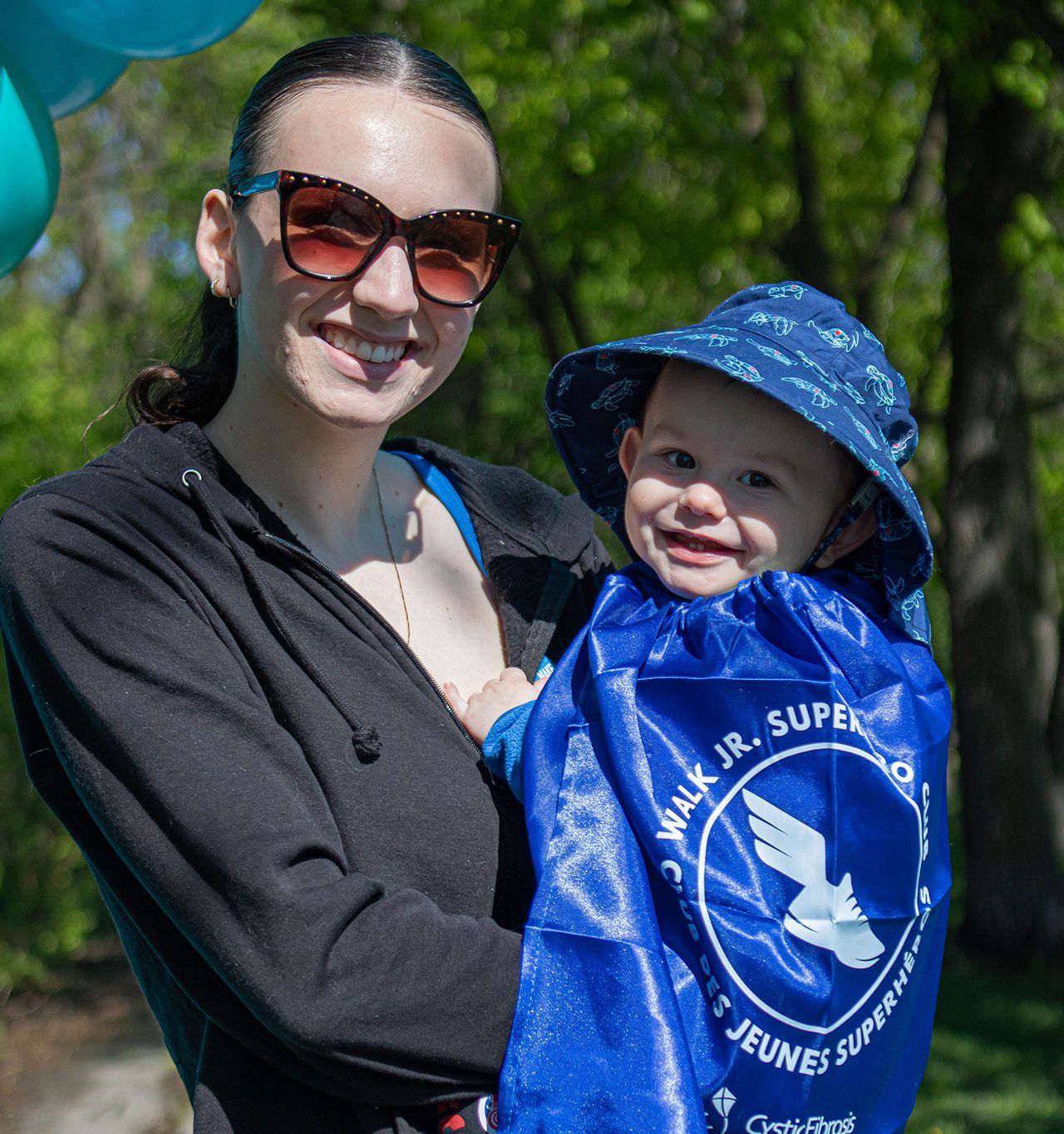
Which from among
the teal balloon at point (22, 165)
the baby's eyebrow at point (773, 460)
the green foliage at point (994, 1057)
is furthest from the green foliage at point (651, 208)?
the baby's eyebrow at point (773, 460)

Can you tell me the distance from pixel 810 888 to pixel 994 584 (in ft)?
17.1

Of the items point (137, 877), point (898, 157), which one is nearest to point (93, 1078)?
point (137, 877)

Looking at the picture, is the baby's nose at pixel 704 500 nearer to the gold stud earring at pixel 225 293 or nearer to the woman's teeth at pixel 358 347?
the woman's teeth at pixel 358 347

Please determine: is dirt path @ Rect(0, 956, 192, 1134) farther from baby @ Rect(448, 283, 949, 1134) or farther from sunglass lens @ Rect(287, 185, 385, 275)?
sunglass lens @ Rect(287, 185, 385, 275)

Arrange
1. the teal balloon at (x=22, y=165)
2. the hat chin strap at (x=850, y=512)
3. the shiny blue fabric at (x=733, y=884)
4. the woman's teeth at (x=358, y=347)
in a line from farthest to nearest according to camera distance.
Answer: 1. the teal balloon at (x=22, y=165)
2. the hat chin strap at (x=850, y=512)
3. the woman's teeth at (x=358, y=347)
4. the shiny blue fabric at (x=733, y=884)

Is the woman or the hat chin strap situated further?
the hat chin strap

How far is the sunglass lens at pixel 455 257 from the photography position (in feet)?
5.87

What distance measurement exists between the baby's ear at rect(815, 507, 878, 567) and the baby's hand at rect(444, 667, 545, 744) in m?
0.47

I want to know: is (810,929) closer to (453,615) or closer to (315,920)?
(315,920)

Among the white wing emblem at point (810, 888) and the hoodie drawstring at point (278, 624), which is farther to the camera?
the hoodie drawstring at point (278, 624)

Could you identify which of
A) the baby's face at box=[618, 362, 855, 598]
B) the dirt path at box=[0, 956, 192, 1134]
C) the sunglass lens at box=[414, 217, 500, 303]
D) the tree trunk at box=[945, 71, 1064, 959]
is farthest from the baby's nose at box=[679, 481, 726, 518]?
the tree trunk at box=[945, 71, 1064, 959]

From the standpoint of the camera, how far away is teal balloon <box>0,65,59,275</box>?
2.33 metres

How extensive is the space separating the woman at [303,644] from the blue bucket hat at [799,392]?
0.23 meters

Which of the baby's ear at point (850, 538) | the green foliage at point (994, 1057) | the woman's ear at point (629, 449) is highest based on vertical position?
the woman's ear at point (629, 449)
